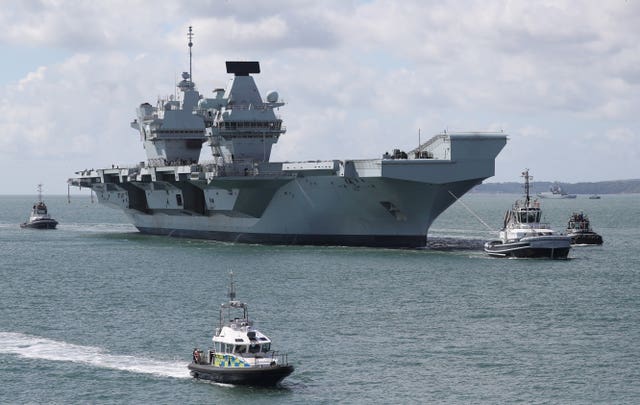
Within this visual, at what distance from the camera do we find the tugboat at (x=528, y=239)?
185ft

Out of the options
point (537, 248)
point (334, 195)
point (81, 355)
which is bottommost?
point (81, 355)

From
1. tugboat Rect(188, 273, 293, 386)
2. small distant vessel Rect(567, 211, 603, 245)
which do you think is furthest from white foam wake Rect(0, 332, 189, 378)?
small distant vessel Rect(567, 211, 603, 245)

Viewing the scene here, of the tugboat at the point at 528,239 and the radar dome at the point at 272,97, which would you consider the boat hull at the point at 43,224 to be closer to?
the radar dome at the point at 272,97

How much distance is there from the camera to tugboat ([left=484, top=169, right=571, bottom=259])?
56406mm

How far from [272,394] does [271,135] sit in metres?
46.3

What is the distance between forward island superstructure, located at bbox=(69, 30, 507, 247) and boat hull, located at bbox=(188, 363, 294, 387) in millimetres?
29354

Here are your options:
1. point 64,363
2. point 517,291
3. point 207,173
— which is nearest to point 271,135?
point 207,173

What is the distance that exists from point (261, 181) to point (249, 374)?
3609 cm

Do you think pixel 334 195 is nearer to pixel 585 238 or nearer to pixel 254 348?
pixel 585 238

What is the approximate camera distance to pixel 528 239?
56.5 m

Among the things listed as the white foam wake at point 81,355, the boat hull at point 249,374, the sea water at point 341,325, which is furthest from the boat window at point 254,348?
the white foam wake at point 81,355

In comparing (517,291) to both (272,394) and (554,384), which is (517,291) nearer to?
(554,384)

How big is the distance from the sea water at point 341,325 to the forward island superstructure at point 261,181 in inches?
93.5

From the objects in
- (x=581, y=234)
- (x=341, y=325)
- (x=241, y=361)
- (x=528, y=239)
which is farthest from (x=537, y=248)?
(x=241, y=361)
